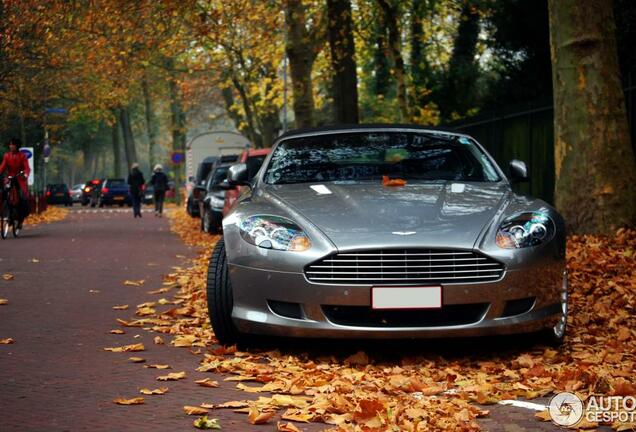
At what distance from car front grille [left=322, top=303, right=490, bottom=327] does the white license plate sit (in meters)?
0.09

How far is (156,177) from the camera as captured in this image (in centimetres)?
3384

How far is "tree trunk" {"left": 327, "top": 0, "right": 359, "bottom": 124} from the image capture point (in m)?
23.1

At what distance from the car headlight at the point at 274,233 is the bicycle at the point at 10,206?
13509 mm

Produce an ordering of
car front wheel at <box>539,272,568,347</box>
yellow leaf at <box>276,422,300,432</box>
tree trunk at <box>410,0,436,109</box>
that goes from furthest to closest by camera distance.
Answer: tree trunk at <box>410,0,436,109</box> < car front wheel at <box>539,272,568,347</box> < yellow leaf at <box>276,422,300,432</box>

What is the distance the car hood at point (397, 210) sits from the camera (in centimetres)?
638

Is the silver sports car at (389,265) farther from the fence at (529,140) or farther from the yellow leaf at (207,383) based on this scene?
the fence at (529,140)

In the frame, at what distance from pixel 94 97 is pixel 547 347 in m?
41.4

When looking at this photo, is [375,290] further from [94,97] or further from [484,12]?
[94,97]

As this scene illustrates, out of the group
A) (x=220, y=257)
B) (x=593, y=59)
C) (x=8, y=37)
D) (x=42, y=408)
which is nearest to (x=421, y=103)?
(x=8, y=37)

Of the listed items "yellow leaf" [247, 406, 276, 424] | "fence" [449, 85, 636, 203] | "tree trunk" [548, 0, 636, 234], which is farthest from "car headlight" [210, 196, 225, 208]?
"yellow leaf" [247, 406, 276, 424]

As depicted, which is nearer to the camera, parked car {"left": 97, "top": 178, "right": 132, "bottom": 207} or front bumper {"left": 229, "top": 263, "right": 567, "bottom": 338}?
front bumper {"left": 229, "top": 263, "right": 567, "bottom": 338}

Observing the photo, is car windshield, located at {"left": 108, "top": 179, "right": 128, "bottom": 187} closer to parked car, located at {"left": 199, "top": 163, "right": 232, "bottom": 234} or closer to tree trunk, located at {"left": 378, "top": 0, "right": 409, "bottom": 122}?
parked car, located at {"left": 199, "top": 163, "right": 232, "bottom": 234}

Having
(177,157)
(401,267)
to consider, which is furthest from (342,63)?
(177,157)

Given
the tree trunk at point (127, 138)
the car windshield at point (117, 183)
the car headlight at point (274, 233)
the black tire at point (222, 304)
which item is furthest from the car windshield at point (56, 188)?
the car headlight at point (274, 233)
